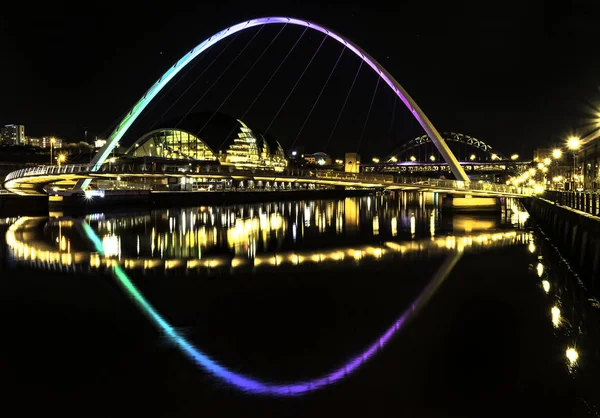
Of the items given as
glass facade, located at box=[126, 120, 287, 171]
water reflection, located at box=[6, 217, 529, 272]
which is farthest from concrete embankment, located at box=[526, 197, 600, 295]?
glass facade, located at box=[126, 120, 287, 171]

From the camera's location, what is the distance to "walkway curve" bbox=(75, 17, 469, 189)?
1773 inches

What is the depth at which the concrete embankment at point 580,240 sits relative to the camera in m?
16.1

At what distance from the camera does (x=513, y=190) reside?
5081cm

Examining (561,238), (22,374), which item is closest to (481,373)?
(22,374)

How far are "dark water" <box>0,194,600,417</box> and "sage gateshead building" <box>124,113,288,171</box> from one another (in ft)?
254

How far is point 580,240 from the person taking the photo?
64.0 feet

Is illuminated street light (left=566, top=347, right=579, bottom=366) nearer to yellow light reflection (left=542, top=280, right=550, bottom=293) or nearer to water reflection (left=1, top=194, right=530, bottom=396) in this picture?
water reflection (left=1, top=194, right=530, bottom=396)

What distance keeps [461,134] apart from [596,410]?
485 ft

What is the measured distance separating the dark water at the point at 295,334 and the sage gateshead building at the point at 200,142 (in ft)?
254

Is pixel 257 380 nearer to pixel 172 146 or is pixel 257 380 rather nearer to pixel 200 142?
pixel 200 142

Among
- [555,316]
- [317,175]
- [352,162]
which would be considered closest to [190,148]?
[352,162]

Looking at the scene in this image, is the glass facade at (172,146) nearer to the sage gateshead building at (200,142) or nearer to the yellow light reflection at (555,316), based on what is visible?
the sage gateshead building at (200,142)

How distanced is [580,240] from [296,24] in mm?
34552

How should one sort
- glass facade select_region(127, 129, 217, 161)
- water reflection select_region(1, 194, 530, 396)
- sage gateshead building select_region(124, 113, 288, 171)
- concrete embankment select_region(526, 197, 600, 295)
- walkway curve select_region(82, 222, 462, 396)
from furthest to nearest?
glass facade select_region(127, 129, 217, 161), sage gateshead building select_region(124, 113, 288, 171), concrete embankment select_region(526, 197, 600, 295), water reflection select_region(1, 194, 530, 396), walkway curve select_region(82, 222, 462, 396)
